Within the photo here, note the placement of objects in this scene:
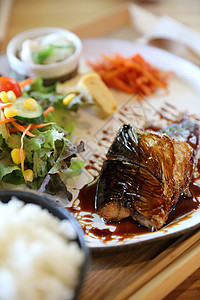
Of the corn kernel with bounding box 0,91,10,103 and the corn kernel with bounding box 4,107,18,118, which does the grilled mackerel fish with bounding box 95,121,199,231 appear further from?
the corn kernel with bounding box 0,91,10,103

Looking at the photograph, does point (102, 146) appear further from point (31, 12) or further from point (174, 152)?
point (31, 12)

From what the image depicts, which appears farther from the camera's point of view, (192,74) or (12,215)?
(192,74)

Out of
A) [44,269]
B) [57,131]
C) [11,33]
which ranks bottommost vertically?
[11,33]

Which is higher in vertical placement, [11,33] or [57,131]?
[57,131]

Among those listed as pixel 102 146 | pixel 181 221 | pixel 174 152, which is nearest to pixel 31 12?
pixel 102 146

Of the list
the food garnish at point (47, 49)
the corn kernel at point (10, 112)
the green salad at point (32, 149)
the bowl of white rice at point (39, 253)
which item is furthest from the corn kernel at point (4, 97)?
the bowl of white rice at point (39, 253)

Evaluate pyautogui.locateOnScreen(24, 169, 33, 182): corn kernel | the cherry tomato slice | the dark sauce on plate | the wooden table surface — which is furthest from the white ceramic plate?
the wooden table surface

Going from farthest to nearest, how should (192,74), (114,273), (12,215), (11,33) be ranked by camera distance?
(11,33) < (192,74) < (114,273) < (12,215)

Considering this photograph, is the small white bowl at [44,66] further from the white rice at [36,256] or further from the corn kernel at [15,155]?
the white rice at [36,256]
